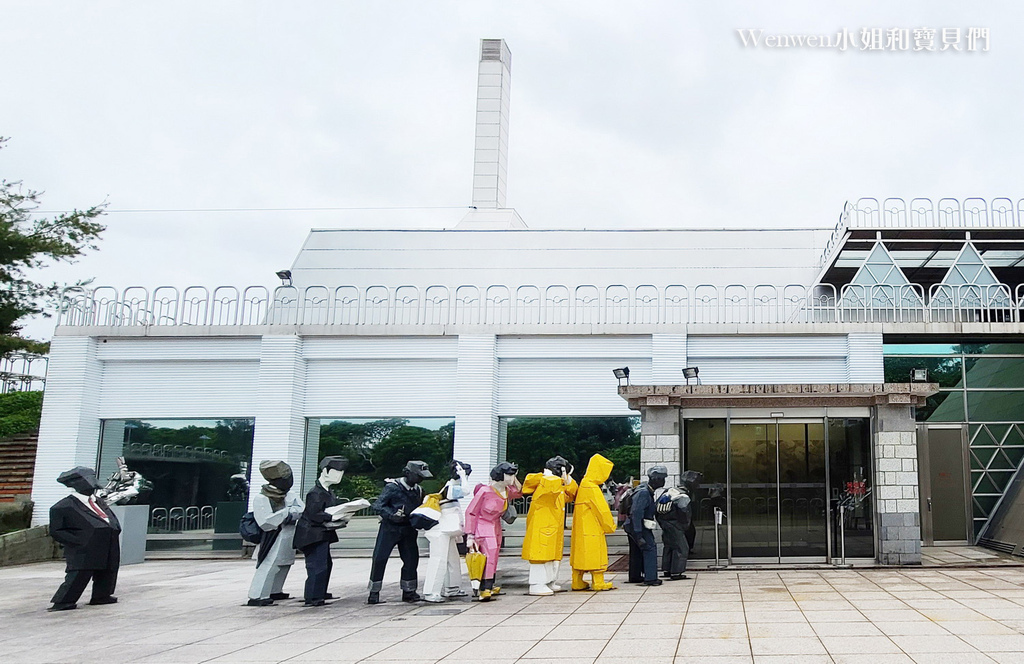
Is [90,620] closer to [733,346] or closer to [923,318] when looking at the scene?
[733,346]

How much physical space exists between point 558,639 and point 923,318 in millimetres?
11993

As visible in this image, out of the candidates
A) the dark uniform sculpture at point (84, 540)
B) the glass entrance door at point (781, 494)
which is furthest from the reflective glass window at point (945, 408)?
the dark uniform sculpture at point (84, 540)

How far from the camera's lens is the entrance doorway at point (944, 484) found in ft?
50.9

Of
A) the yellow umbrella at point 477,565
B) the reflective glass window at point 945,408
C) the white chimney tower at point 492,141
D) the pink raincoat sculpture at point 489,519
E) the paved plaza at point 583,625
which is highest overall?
the white chimney tower at point 492,141

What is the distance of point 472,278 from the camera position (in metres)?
20.5

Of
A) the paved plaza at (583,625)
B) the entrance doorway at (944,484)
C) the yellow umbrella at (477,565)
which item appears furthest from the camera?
the entrance doorway at (944,484)

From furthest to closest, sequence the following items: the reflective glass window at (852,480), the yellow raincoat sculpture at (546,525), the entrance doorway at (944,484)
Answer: the entrance doorway at (944,484) → the reflective glass window at (852,480) → the yellow raincoat sculpture at (546,525)

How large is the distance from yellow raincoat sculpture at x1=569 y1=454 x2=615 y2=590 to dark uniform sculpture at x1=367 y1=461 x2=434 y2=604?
82.3 inches

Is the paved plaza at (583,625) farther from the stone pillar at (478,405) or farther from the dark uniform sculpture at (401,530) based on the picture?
the stone pillar at (478,405)

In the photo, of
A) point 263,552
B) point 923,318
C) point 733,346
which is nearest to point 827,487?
point 733,346

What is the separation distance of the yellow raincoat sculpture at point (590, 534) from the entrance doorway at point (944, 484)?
8.07 meters

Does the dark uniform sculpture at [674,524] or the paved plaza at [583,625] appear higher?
the dark uniform sculpture at [674,524]

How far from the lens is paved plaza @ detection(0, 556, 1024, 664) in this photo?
6.72 meters

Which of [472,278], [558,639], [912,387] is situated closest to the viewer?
[558,639]
